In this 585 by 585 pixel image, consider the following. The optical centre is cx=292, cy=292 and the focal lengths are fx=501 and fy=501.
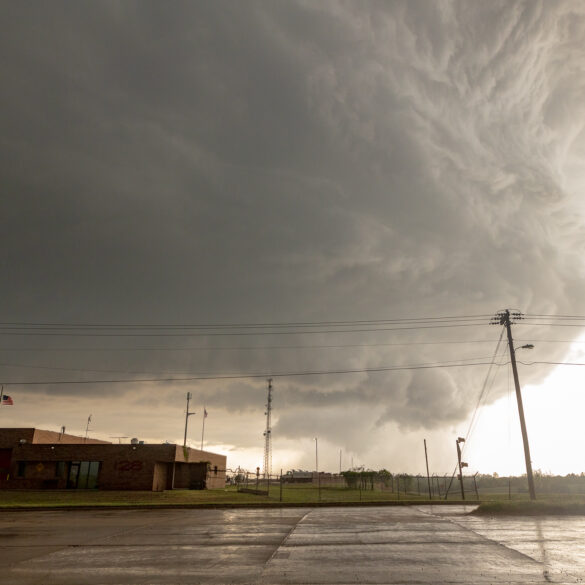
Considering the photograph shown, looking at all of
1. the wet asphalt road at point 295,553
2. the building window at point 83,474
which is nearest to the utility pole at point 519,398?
the wet asphalt road at point 295,553

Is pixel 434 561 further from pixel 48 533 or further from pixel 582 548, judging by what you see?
Answer: pixel 48 533

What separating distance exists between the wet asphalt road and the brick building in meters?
27.2

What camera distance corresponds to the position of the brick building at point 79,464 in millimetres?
44938

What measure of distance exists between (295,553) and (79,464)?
40.3 meters

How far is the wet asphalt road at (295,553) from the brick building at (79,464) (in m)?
27.2

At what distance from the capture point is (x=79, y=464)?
4578 cm

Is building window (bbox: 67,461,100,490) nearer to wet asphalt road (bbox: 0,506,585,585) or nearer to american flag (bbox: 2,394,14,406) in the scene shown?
american flag (bbox: 2,394,14,406)

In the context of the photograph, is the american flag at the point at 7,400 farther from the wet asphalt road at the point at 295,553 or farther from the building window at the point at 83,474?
the wet asphalt road at the point at 295,553

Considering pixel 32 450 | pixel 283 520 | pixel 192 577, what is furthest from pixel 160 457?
pixel 192 577

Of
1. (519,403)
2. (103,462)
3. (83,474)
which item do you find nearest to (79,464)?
(83,474)

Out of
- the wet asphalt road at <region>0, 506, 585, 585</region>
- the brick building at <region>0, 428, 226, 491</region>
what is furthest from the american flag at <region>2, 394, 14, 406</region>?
the wet asphalt road at <region>0, 506, 585, 585</region>

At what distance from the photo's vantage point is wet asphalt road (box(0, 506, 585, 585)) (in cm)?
912

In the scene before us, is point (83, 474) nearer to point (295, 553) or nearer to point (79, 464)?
point (79, 464)

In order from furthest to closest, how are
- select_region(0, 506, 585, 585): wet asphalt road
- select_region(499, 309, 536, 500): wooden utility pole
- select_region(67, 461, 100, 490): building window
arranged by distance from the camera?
select_region(67, 461, 100, 490): building window → select_region(499, 309, 536, 500): wooden utility pole → select_region(0, 506, 585, 585): wet asphalt road
